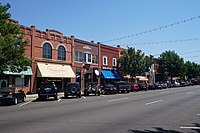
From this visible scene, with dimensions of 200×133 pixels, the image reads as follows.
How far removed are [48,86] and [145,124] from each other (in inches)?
740

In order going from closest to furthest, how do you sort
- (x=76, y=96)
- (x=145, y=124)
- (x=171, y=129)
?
(x=171, y=129) → (x=145, y=124) → (x=76, y=96)

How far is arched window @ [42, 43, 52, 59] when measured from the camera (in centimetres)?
4050

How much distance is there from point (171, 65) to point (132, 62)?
1155 inches

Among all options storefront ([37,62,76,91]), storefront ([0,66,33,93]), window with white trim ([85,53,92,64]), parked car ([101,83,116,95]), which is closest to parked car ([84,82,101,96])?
parked car ([101,83,116,95])

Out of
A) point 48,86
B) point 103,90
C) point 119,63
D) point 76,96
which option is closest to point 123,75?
point 119,63

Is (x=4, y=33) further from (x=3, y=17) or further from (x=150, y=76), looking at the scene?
(x=150, y=76)

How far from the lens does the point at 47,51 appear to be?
4112 centimetres

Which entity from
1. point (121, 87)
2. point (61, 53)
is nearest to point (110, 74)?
point (121, 87)

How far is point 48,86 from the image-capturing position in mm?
28859

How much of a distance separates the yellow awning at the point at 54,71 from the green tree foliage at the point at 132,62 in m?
15.5

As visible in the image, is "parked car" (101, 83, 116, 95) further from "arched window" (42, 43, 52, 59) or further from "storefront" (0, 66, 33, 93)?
"storefront" (0, 66, 33, 93)

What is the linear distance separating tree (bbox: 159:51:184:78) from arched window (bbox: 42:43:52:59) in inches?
1953

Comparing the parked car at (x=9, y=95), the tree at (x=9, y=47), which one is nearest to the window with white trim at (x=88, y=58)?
the tree at (x=9, y=47)

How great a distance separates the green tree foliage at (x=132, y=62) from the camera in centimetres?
5678
